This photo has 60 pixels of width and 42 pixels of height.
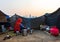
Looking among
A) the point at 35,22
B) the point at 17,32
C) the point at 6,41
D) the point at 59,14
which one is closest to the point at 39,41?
the point at 6,41

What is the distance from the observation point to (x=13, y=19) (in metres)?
13.5

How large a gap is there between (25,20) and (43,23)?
68.0 inches

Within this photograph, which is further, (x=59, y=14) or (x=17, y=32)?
(x=59, y=14)

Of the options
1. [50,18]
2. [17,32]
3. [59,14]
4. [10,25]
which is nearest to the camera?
[17,32]

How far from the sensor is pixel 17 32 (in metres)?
10.3

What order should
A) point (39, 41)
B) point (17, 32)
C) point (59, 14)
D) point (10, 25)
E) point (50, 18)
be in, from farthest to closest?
point (10, 25) → point (50, 18) → point (59, 14) → point (17, 32) → point (39, 41)

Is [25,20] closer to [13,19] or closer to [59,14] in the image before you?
[13,19]

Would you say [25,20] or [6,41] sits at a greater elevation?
[25,20]

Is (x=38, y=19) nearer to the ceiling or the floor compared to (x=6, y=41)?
nearer to the ceiling

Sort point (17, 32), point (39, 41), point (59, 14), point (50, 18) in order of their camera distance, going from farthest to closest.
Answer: point (50, 18), point (59, 14), point (17, 32), point (39, 41)

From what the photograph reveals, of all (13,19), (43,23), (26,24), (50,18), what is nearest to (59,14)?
(50,18)

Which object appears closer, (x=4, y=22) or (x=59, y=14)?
(x=59, y=14)

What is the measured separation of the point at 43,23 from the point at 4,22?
3588 millimetres

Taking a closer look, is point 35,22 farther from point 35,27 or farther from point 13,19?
point 13,19
